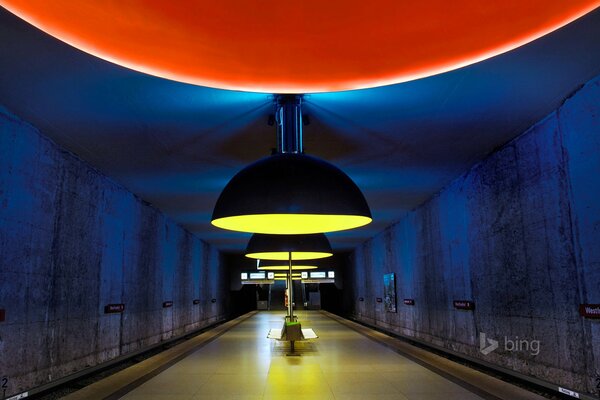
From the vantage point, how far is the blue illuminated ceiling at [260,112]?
15.7 feet

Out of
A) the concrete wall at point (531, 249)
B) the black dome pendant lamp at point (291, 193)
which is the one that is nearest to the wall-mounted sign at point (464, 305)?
the concrete wall at point (531, 249)

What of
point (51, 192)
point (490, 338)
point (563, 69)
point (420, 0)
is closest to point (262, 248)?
point (51, 192)

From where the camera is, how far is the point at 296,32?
3.68 m

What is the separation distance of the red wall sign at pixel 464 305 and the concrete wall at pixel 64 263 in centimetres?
696

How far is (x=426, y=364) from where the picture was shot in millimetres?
8164

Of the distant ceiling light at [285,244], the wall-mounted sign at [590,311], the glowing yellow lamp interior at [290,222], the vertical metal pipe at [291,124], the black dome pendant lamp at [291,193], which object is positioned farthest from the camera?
the distant ceiling light at [285,244]

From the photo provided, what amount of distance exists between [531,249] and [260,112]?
13.9ft

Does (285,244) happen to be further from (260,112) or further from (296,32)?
(296,32)

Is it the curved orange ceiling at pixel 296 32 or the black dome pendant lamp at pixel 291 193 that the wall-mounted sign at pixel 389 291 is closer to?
the black dome pendant lamp at pixel 291 193

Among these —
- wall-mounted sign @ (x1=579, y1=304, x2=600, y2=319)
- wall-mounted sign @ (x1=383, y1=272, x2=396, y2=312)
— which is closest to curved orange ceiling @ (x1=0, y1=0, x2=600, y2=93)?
wall-mounted sign @ (x1=579, y1=304, x2=600, y2=319)

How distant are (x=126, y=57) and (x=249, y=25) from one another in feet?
5.06

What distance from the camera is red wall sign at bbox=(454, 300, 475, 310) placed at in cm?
942

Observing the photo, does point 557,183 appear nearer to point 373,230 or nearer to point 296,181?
point 296,181

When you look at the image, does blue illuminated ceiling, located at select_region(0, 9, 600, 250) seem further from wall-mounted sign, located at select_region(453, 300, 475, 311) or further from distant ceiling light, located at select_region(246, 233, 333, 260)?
wall-mounted sign, located at select_region(453, 300, 475, 311)
